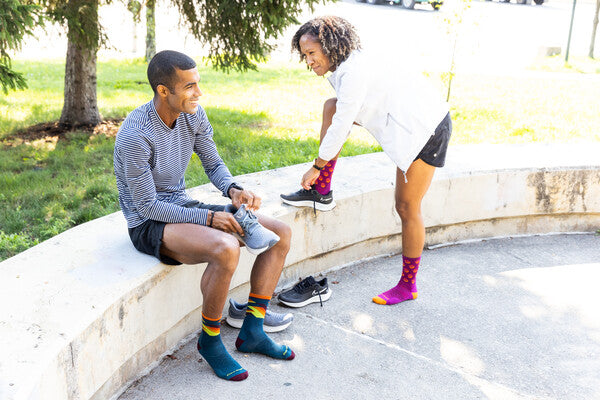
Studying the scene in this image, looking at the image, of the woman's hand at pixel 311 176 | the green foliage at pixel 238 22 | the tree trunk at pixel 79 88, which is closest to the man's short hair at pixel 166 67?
the woman's hand at pixel 311 176

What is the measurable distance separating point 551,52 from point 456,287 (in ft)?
43.8

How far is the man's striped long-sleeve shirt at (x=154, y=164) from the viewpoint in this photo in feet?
9.82

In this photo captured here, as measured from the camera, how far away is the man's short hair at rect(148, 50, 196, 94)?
302 cm

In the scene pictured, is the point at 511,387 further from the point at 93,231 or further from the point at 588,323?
the point at 93,231

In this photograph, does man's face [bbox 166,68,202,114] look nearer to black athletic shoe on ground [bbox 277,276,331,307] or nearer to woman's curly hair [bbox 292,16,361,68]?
woman's curly hair [bbox 292,16,361,68]

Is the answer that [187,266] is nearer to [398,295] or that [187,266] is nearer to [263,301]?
[263,301]

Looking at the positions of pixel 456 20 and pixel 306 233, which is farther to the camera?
pixel 456 20

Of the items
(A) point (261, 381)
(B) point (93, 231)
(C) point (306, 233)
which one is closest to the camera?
(A) point (261, 381)

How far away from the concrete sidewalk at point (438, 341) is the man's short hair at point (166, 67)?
1393 mm

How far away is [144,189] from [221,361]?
0.90m

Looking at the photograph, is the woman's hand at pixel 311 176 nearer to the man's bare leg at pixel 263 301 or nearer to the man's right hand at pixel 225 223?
the man's bare leg at pixel 263 301

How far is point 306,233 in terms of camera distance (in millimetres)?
4098

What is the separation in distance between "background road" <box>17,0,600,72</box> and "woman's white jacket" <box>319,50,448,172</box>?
13.8ft

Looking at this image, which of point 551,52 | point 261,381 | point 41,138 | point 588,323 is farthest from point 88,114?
point 551,52
